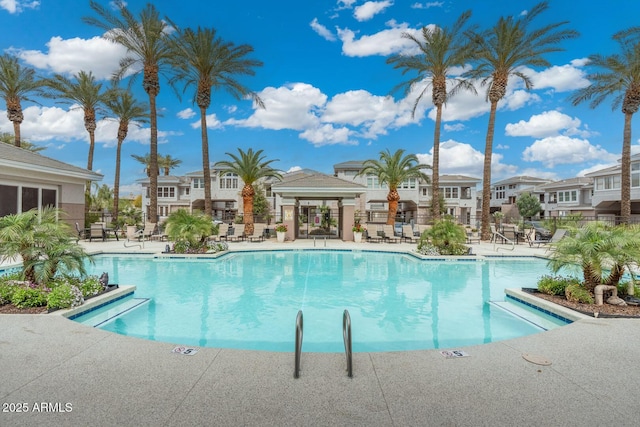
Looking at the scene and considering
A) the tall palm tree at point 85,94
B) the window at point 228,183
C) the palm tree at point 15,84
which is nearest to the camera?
the palm tree at point 15,84

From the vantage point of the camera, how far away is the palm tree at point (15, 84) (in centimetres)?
2552

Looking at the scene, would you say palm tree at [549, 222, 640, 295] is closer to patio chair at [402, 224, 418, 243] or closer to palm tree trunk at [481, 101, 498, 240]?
patio chair at [402, 224, 418, 243]

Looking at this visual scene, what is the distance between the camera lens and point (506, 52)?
71.5ft

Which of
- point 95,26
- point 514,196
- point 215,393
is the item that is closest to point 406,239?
point 215,393

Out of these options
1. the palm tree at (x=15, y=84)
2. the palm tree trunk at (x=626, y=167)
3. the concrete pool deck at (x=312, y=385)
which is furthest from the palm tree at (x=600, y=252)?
the palm tree at (x=15, y=84)

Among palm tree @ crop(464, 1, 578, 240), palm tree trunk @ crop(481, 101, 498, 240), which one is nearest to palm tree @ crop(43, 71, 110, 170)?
palm tree @ crop(464, 1, 578, 240)

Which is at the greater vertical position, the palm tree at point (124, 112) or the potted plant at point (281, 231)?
the palm tree at point (124, 112)

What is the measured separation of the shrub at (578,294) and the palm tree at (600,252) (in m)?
0.24

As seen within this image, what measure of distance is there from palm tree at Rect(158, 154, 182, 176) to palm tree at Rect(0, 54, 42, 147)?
92.9ft

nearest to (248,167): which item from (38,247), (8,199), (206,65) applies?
(206,65)

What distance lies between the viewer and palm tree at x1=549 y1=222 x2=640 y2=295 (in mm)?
6656

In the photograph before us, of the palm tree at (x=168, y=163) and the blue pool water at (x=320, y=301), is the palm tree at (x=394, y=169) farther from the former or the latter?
the palm tree at (x=168, y=163)

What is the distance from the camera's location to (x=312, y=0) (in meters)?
25.7

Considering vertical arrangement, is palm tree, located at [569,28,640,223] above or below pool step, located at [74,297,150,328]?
above
